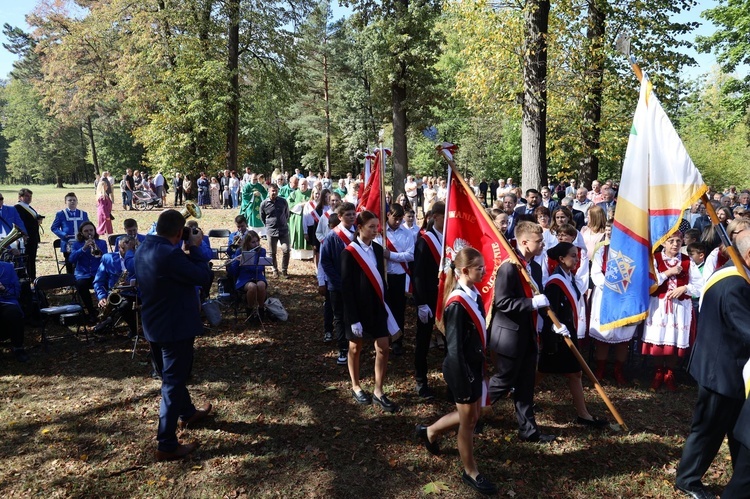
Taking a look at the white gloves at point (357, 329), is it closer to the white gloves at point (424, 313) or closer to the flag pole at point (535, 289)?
the white gloves at point (424, 313)

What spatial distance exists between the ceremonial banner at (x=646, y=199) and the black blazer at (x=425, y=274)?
77.1 inches

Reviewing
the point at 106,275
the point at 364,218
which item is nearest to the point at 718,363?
the point at 364,218

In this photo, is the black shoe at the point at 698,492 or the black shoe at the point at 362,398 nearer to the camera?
the black shoe at the point at 698,492

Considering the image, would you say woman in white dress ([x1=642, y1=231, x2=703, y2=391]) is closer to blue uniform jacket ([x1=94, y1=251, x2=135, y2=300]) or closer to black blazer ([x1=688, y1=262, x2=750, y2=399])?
black blazer ([x1=688, y1=262, x2=750, y2=399])

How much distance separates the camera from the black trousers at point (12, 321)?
Result: 6.82 metres

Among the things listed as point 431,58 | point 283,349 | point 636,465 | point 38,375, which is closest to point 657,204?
point 636,465

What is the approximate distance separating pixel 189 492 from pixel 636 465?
3904 millimetres

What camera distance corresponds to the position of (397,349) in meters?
7.29

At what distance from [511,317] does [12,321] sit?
6.52 m

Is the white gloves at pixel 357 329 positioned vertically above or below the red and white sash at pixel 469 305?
below

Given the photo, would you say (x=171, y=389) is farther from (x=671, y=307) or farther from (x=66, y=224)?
(x=66, y=224)

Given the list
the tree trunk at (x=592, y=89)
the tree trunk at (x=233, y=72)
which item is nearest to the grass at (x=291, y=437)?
the tree trunk at (x=592, y=89)

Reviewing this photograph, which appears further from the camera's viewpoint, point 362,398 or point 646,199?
point 362,398

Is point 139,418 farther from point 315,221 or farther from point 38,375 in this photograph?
point 315,221
